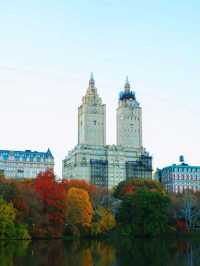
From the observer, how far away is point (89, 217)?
198 ft

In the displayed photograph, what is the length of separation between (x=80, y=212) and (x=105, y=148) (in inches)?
2786

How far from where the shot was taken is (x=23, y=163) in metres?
130

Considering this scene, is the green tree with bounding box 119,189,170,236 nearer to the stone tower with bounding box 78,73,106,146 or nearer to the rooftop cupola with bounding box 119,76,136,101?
the stone tower with bounding box 78,73,106,146

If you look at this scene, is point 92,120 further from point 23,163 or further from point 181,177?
point 181,177

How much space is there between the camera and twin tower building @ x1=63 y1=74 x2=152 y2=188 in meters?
126

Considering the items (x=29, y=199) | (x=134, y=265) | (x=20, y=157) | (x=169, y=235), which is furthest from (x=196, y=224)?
(x=20, y=157)

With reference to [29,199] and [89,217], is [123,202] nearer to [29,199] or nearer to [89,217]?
[89,217]

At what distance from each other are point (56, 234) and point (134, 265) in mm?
30340

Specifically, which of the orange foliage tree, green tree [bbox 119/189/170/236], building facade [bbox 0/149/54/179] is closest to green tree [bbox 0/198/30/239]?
the orange foliage tree

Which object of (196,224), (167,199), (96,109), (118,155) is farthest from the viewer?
(96,109)

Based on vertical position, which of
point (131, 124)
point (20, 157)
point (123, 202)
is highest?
point (131, 124)

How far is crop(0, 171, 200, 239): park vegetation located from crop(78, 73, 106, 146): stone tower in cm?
6074

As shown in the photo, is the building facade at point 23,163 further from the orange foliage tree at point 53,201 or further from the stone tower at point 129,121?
the orange foliage tree at point 53,201

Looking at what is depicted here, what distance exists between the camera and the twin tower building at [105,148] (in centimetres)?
12650
